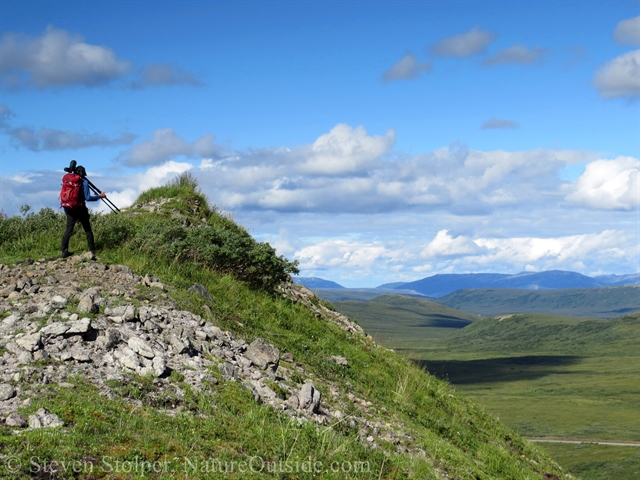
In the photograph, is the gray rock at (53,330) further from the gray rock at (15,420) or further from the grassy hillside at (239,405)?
the gray rock at (15,420)

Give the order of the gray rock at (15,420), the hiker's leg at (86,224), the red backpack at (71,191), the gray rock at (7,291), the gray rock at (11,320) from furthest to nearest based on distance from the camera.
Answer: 1. the hiker's leg at (86,224)
2. the red backpack at (71,191)
3. the gray rock at (7,291)
4. the gray rock at (11,320)
5. the gray rock at (15,420)

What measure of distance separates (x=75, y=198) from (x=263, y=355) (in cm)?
755

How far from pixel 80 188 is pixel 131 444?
10394 mm

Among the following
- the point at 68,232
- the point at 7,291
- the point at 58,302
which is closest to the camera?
the point at 58,302

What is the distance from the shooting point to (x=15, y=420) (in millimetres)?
8953

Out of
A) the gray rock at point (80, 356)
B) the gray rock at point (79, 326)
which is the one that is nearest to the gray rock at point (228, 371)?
the gray rock at point (80, 356)

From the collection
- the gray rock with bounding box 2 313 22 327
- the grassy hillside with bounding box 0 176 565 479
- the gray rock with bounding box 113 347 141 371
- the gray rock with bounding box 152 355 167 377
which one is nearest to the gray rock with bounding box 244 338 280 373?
the grassy hillside with bounding box 0 176 565 479

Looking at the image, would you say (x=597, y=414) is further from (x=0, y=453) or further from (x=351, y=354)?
(x=0, y=453)

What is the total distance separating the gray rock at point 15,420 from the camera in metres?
8.91

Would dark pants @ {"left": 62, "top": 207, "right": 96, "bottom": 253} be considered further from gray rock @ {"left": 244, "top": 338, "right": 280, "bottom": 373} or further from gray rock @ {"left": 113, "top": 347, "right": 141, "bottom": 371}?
gray rock @ {"left": 113, "top": 347, "right": 141, "bottom": 371}

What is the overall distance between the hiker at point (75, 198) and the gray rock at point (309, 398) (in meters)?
8.58

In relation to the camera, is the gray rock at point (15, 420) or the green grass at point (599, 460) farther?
the green grass at point (599, 460)

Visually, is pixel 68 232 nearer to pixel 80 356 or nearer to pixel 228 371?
pixel 80 356

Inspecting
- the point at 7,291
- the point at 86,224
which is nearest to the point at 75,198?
the point at 86,224
